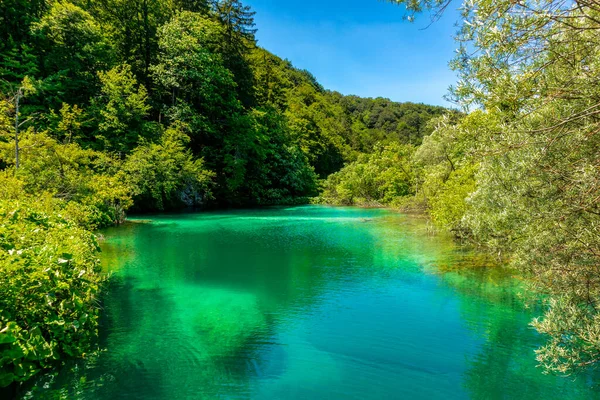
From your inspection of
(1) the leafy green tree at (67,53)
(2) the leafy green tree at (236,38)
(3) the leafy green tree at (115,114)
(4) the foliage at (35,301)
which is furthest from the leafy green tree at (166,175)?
(4) the foliage at (35,301)

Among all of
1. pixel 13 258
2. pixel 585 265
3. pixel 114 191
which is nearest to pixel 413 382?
pixel 585 265

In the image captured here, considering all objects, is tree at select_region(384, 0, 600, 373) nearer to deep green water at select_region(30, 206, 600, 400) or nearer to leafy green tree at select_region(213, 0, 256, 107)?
deep green water at select_region(30, 206, 600, 400)

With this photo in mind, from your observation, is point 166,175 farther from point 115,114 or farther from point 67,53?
point 67,53

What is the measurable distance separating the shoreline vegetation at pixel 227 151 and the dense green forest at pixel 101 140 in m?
0.07

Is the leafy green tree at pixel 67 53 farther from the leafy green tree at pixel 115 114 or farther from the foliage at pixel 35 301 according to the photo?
the foliage at pixel 35 301

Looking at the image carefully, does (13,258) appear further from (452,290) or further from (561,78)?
(452,290)

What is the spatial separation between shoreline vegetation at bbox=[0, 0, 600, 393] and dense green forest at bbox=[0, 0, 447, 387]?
7 cm

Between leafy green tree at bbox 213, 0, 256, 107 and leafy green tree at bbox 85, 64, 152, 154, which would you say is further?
leafy green tree at bbox 213, 0, 256, 107

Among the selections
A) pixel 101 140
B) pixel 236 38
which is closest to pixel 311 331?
pixel 101 140

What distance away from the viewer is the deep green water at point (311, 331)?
5.75 meters

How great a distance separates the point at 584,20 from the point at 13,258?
7.55 metres

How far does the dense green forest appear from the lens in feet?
17.6

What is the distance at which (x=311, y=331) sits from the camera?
7.92 meters

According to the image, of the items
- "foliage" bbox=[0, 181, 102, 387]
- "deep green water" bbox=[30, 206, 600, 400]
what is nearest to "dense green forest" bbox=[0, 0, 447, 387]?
"foliage" bbox=[0, 181, 102, 387]
